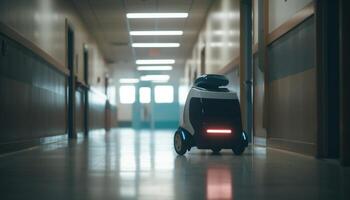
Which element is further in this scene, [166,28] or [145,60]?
[145,60]

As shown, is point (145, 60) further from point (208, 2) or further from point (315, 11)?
point (315, 11)

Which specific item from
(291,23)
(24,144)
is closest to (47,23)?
(24,144)

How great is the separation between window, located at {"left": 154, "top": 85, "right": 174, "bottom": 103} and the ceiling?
1080 cm

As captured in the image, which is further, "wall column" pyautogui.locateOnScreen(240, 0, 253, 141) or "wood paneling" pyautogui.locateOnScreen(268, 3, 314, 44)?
"wall column" pyautogui.locateOnScreen(240, 0, 253, 141)

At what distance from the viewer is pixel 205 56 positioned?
15.1m

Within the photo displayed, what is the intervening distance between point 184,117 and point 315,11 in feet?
6.50

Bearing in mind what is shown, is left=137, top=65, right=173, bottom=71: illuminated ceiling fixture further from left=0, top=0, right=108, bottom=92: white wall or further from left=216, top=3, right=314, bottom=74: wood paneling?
left=216, top=3, right=314, bottom=74: wood paneling

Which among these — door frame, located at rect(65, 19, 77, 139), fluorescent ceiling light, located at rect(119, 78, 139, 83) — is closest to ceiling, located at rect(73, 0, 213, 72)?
door frame, located at rect(65, 19, 77, 139)

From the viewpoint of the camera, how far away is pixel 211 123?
5.63m

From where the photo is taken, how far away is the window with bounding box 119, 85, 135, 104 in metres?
33.5

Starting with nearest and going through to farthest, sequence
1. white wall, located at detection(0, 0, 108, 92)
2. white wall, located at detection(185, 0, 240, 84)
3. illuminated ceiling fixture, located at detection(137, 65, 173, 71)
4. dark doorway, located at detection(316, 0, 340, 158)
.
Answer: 1. dark doorway, located at detection(316, 0, 340, 158)
2. white wall, located at detection(0, 0, 108, 92)
3. white wall, located at detection(185, 0, 240, 84)
4. illuminated ceiling fixture, located at detection(137, 65, 173, 71)

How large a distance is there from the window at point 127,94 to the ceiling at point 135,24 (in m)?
11.7

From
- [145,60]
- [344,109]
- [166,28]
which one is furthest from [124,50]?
[344,109]

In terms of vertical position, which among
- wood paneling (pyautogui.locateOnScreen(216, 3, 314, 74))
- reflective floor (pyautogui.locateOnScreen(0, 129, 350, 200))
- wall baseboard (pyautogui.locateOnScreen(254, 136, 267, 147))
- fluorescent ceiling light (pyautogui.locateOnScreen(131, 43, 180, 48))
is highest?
fluorescent ceiling light (pyautogui.locateOnScreen(131, 43, 180, 48))
